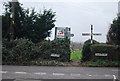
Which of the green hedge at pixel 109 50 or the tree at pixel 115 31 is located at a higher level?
the tree at pixel 115 31

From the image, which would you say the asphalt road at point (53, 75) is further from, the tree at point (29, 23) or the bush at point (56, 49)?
→ the tree at point (29, 23)

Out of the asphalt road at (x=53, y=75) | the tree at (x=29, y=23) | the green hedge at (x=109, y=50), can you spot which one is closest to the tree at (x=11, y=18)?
the tree at (x=29, y=23)

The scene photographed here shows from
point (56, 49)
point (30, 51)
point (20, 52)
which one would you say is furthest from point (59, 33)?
point (20, 52)

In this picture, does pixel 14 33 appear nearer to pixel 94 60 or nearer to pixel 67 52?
pixel 67 52

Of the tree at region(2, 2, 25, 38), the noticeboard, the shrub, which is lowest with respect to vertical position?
the shrub

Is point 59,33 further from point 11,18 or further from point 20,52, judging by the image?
point 20,52

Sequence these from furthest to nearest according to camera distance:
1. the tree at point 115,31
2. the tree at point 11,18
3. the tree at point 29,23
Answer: the tree at point 29,23, the tree at point 11,18, the tree at point 115,31

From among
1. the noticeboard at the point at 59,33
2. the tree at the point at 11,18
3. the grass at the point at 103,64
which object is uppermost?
the tree at the point at 11,18

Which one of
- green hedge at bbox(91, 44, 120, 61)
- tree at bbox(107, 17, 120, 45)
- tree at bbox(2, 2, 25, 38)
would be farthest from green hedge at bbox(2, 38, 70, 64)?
tree at bbox(107, 17, 120, 45)

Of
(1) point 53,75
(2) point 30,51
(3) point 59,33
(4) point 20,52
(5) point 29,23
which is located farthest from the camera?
(5) point 29,23

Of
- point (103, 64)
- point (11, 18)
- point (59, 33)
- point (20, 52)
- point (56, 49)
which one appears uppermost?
point (11, 18)

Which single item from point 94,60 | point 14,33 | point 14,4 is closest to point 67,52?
point 94,60

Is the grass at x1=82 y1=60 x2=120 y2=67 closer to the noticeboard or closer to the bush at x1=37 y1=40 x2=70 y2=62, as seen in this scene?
the bush at x1=37 y1=40 x2=70 y2=62

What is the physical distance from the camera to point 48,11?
69.5 ft
